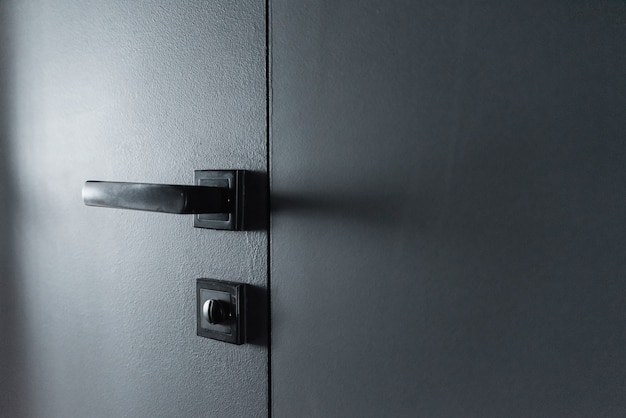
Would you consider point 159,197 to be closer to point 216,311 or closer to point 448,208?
point 216,311

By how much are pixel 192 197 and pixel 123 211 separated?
0.20 metres

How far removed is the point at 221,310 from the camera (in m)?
0.51

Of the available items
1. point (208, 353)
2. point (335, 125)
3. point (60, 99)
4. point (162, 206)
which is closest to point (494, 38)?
point (335, 125)

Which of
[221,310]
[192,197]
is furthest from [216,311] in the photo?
[192,197]

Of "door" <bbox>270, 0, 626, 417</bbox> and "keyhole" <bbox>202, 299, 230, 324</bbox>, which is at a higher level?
"door" <bbox>270, 0, 626, 417</bbox>

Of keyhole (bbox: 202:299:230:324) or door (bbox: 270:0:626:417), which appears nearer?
door (bbox: 270:0:626:417)

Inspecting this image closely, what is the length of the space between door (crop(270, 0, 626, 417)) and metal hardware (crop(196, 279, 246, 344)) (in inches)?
1.4

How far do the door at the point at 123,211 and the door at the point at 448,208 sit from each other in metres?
0.05

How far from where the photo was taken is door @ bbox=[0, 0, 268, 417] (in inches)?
20.1

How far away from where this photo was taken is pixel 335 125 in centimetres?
45

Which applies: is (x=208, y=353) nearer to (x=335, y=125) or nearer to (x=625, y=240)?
(x=335, y=125)

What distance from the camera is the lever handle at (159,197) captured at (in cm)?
44

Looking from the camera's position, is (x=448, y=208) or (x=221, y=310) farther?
(x=221, y=310)

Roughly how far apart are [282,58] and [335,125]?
8 centimetres
